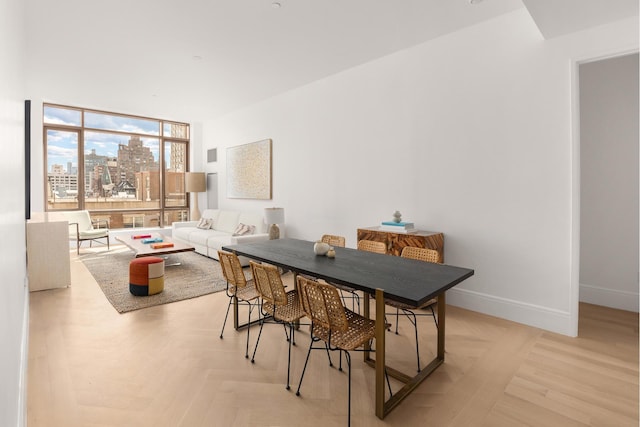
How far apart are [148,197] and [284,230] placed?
4.32 m

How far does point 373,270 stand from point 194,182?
272 inches

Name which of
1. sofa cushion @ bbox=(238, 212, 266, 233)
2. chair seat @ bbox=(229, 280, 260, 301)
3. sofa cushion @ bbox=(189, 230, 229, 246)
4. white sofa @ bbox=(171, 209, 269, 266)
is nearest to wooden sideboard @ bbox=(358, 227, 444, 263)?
chair seat @ bbox=(229, 280, 260, 301)

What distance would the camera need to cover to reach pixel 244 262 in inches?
220

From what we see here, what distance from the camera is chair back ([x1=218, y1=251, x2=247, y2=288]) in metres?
2.81

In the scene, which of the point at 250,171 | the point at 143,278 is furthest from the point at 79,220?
the point at 143,278

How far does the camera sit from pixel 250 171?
6957mm

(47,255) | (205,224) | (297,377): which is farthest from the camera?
(205,224)

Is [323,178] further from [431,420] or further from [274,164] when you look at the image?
[431,420]

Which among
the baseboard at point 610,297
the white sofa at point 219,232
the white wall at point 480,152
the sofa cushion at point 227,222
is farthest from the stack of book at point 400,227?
the sofa cushion at point 227,222

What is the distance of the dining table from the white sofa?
250 centimetres

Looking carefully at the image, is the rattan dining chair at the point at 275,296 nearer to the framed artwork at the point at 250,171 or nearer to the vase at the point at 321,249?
the vase at the point at 321,249

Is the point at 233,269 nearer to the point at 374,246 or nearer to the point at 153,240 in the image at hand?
the point at 374,246

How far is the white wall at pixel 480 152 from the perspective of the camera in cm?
315

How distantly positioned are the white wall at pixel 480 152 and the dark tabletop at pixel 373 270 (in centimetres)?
138
